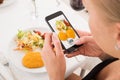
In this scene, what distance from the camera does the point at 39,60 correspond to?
0.74 m

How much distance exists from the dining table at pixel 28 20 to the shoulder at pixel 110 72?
72 millimetres

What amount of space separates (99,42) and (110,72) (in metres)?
0.22

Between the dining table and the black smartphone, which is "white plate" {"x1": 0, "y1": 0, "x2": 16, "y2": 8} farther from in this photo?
the black smartphone

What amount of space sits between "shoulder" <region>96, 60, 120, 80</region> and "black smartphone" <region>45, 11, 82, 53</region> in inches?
4.4

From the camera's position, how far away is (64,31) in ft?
2.52

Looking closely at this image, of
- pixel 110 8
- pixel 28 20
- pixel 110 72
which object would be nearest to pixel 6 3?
pixel 28 20

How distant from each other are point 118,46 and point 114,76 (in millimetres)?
→ 240

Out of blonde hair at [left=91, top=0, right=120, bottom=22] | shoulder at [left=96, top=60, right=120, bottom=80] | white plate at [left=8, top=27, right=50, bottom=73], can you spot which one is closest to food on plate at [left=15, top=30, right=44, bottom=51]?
white plate at [left=8, top=27, right=50, bottom=73]

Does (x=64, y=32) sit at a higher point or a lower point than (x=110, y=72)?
higher

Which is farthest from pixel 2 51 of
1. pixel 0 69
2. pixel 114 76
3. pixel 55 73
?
pixel 114 76

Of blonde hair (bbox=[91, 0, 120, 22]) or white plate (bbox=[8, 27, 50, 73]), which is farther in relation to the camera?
white plate (bbox=[8, 27, 50, 73])

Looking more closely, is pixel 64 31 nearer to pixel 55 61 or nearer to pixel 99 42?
pixel 55 61

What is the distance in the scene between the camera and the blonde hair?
43 cm

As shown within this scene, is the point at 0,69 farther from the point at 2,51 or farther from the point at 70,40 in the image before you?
the point at 70,40
